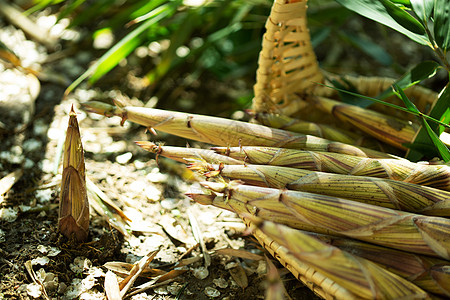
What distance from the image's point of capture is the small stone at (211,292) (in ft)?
2.25

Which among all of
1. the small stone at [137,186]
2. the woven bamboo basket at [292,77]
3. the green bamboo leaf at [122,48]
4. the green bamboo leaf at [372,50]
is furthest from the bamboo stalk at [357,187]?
the green bamboo leaf at [372,50]

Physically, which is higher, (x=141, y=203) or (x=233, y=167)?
(x=233, y=167)

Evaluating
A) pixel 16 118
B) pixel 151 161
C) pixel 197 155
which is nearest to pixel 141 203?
pixel 151 161

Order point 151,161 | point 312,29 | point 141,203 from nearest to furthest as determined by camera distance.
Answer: point 141,203, point 151,161, point 312,29

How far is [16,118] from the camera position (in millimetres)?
1007

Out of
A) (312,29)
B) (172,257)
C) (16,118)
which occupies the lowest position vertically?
(172,257)

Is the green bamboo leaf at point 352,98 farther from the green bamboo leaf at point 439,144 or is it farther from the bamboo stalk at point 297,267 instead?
the bamboo stalk at point 297,267

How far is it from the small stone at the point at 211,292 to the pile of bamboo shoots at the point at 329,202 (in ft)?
0.46

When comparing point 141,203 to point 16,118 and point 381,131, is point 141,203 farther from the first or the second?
point 381,131

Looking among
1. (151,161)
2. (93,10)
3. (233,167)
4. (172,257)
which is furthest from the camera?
(93,10)

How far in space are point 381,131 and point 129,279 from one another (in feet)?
1.77

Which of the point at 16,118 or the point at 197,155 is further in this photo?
the point at 16,118

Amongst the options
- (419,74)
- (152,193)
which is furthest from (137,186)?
(419,74)

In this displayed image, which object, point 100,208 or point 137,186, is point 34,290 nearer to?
point 100,208
